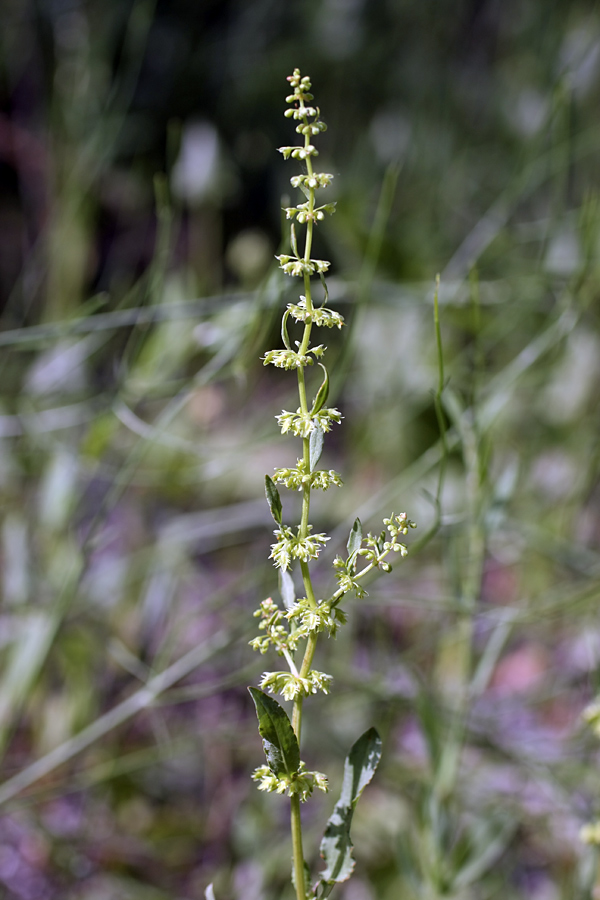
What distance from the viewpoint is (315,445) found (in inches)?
7.4

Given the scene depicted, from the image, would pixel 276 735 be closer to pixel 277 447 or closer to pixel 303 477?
pixel 303 477

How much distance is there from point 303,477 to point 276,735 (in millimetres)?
62

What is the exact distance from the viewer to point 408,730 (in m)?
0.74

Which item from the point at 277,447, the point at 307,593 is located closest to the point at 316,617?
the point at 307,593

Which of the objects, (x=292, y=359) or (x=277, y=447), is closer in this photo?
(x=292, y=359)

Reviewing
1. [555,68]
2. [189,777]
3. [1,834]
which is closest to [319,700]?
[189,777]

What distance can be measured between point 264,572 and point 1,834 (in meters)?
0.30

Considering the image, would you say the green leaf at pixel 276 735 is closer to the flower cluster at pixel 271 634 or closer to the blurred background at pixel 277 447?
the flower cluster at pixel 271 634

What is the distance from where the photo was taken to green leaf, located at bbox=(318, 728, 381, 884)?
0.20 m

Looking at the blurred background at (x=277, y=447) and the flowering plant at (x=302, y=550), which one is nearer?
the flowering plant at (x=302, y=550)

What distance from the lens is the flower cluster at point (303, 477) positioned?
18cm

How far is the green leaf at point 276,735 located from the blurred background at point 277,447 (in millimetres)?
120

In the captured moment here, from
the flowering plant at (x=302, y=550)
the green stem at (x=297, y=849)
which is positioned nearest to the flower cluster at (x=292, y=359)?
the flowering plant at (x=302, y=550)

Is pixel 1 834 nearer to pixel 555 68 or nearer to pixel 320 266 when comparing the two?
pixel 320 266
